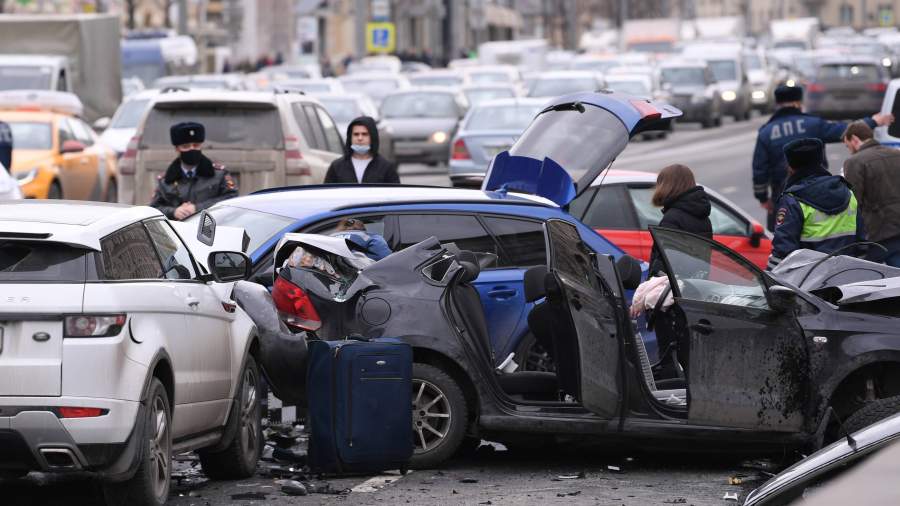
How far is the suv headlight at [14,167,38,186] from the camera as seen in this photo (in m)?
21.0

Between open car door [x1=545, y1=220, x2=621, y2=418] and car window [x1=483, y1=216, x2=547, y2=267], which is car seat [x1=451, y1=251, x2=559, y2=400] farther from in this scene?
car window [x1=483, y1=216, x2=547, y2=267]

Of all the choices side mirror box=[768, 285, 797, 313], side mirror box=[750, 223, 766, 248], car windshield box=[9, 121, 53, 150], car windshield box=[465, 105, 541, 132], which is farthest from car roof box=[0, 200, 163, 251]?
car windshield box=[465, 105, 541, 132]

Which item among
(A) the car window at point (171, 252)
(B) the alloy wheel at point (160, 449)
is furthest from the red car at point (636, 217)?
(B) the alloy wheel at point (160, 449)

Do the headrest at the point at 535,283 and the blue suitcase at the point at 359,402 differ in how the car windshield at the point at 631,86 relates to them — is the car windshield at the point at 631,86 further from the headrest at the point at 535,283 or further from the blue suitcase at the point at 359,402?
the blue suitcase at the point at 359,402

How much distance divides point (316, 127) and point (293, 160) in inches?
69.2

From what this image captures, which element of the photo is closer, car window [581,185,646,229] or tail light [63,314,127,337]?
tail light [63,314,127,337]

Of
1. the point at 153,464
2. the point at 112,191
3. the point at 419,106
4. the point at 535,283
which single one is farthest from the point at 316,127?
the point at 419,106

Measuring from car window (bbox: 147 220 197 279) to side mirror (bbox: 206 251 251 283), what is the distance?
0.47ft

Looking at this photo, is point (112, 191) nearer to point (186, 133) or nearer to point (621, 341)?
point (186, 133)

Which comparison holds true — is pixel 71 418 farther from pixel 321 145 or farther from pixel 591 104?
pixel 321 145

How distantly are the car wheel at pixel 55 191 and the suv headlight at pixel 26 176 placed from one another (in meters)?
0.31

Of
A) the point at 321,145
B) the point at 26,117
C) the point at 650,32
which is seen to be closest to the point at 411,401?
the point at 321,145

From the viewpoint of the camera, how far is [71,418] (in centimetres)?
727

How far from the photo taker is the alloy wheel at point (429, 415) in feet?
30.2
